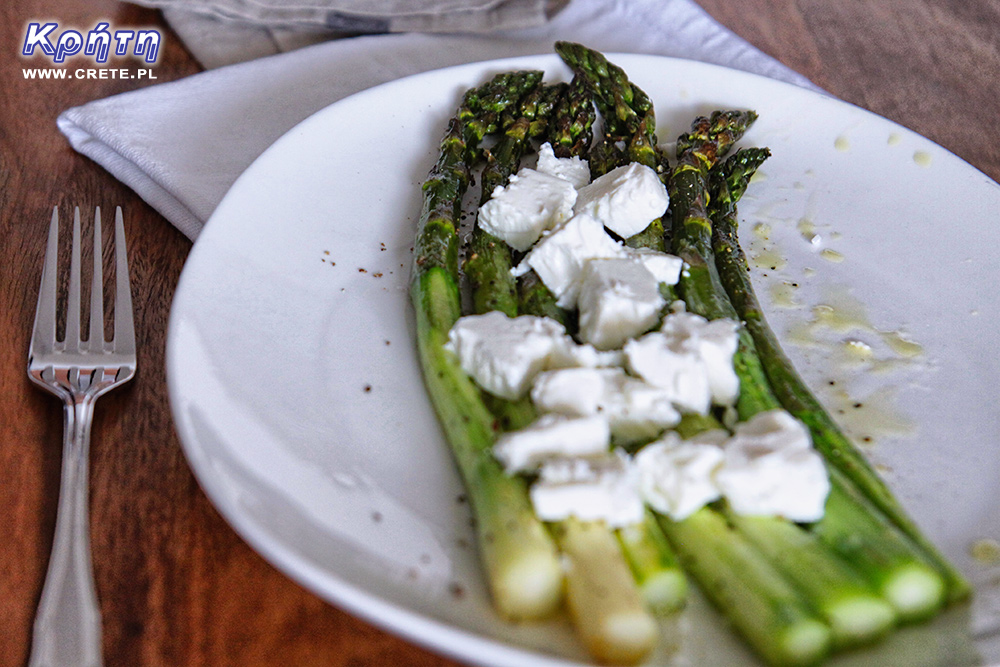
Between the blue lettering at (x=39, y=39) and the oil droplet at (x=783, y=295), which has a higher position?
the oil droplet at (x=783, y=295)

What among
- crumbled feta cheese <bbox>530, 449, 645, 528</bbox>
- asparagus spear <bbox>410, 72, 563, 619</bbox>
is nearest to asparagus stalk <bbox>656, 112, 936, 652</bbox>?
crumbled feta cheese <bbox>530, 449, 645, 528</bbox>

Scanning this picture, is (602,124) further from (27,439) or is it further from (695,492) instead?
(27,439)

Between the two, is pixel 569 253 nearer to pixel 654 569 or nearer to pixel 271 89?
pixel 654 569

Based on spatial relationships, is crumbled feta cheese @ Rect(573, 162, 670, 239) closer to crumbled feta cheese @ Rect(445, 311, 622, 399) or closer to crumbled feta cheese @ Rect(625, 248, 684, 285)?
crumbled feta cheese @ Rect(625, 248, 684, 285)

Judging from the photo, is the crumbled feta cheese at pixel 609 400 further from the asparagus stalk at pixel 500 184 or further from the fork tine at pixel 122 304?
the fork tine at pixel 122 304

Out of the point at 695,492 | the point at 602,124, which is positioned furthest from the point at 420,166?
the point at 695,492

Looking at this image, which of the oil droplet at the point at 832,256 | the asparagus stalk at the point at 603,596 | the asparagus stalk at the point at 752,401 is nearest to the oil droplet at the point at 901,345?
the oil droplet at the point at 832,256
